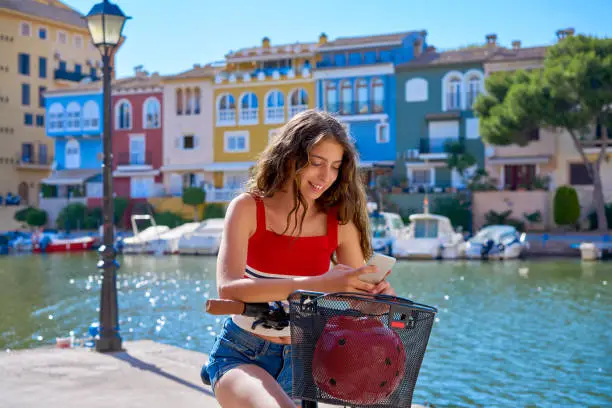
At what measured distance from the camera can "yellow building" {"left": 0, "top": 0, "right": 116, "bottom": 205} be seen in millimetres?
58531

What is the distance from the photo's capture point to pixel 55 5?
6538 cm

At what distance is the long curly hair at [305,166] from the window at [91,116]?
53.6 meters

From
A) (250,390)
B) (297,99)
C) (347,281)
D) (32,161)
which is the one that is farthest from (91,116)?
(347,281)

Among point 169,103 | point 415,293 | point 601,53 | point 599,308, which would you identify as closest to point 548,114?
point 601,53

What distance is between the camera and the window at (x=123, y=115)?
53.8 meters

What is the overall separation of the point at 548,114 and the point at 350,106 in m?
13.3

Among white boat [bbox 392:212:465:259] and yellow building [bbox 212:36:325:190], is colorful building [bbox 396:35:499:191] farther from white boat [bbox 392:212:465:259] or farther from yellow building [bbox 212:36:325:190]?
white boat [bbox 392:212:465:259]

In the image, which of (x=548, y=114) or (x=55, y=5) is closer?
(x=548, y=114)

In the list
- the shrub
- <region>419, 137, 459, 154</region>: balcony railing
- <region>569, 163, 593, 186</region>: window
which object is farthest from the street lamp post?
<region>419, 137, 459, 154</region>: balcony railing

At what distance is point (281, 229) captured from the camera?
287 centimetres

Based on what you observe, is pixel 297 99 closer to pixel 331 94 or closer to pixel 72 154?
pixel 331 94

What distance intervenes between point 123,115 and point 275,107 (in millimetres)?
10487

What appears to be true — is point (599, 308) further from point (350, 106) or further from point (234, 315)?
point (350, 106)

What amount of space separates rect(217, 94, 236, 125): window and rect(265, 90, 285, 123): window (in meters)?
2.39
